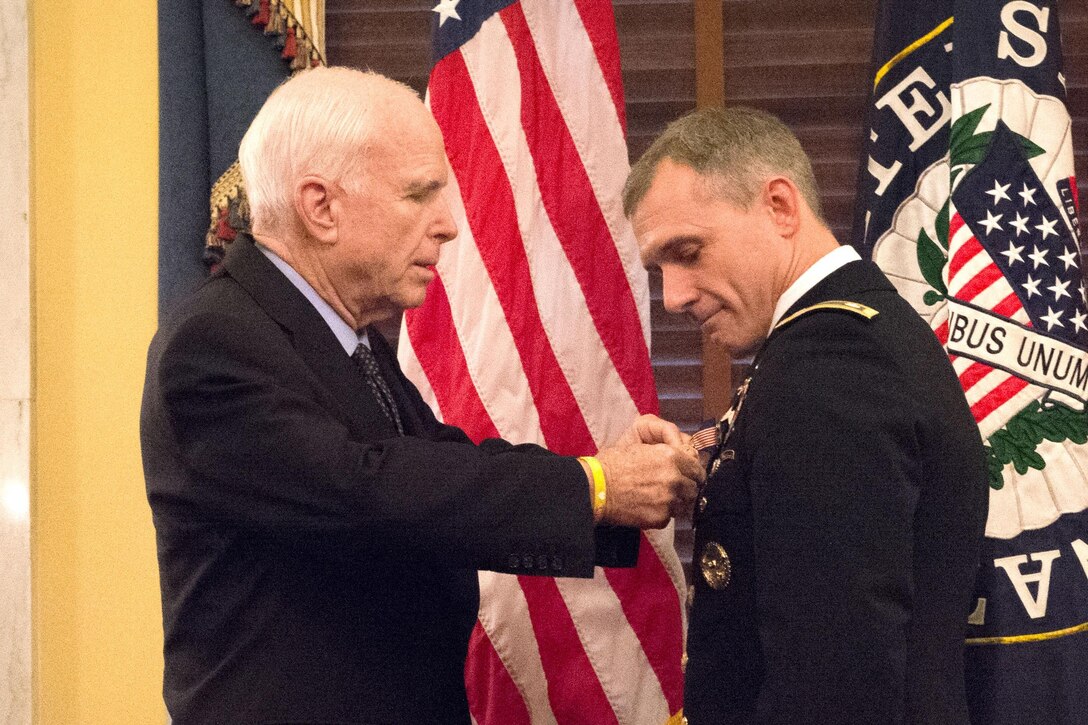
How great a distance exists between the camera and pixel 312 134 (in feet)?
5.10

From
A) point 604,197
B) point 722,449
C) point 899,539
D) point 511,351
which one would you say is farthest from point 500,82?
point 899,539

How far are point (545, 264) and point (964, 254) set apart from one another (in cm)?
84

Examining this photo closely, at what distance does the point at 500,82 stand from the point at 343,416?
3.62 feet

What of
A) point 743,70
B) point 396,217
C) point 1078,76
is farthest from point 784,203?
point 1078,76

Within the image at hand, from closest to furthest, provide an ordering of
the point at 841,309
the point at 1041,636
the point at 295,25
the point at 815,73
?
the point at 841,309 < the point at 1041,636 < the point at 295,25 < the point at 815,73

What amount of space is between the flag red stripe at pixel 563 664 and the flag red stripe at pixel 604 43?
39.8 inches

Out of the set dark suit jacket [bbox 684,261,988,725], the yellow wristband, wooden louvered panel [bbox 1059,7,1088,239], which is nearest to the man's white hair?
the yellow wristband

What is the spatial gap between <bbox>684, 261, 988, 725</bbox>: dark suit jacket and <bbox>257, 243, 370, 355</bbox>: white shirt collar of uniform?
1.94ft

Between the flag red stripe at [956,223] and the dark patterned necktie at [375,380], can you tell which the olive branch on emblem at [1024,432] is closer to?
the flag red stripe at [956,223]

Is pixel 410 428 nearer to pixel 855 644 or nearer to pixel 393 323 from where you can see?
pixel 855 644

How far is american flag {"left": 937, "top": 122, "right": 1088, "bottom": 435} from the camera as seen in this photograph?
83.7 inches

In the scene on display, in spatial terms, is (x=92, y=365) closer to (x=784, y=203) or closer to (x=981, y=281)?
(x=784, y=203)

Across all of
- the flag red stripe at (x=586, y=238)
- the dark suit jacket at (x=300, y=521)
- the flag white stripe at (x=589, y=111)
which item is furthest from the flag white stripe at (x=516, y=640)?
the dark suit jacket at (x=300, y=521)

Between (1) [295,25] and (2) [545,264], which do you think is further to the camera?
(1) [295,25]
